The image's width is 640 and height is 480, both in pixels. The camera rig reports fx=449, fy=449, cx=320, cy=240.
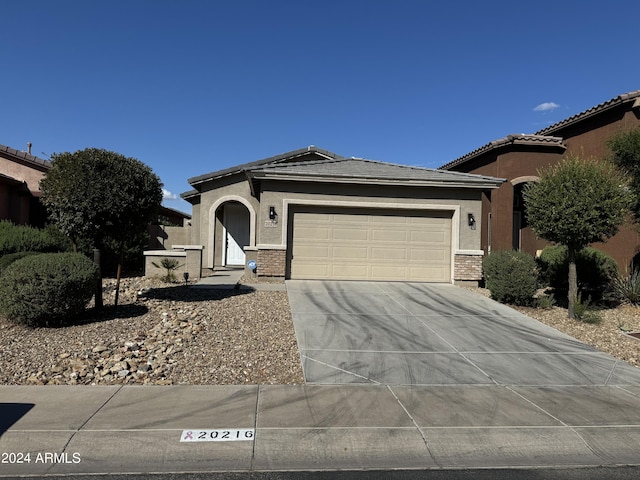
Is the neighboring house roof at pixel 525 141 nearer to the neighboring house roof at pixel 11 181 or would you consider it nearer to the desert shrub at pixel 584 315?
the desert shrub at pixel 584 315

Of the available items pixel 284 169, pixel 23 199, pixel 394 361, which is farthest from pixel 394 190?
pixel 23 199

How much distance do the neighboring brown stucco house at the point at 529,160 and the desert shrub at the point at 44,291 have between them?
1371cm

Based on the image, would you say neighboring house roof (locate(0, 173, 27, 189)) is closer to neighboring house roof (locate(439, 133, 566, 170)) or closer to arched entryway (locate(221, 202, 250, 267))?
arched entryway (locate(221, 202, 250, 267))

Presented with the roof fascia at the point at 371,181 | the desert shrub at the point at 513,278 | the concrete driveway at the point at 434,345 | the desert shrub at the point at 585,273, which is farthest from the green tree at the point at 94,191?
the desert shrub at the point at 585,273

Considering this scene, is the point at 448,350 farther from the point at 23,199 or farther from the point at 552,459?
the point at 23,199

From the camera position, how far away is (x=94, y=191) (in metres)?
8.24

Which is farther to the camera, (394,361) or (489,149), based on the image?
(489,149)

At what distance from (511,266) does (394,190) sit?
13.7 ft

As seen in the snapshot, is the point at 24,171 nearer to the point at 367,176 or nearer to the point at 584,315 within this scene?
the point at 367,176

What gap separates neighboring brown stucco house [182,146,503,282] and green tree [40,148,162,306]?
14.8ft

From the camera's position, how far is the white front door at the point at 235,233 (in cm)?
1806

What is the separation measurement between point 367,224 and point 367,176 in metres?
1.43

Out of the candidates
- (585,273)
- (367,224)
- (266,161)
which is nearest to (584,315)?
(585,273)

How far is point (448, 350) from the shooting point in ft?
24.5
